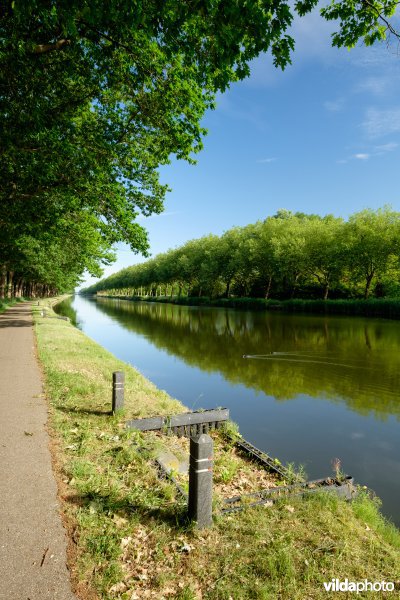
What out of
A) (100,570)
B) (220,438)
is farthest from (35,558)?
(220,438)

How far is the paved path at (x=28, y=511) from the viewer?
3.38 metres

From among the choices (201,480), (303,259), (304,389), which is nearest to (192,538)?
Result: (201,480)

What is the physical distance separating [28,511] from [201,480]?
2.24m

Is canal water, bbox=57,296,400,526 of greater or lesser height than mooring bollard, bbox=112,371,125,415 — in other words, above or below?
below

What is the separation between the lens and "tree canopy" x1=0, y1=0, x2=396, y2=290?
20.5ft

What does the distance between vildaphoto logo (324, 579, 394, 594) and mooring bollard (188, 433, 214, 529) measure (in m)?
1.52

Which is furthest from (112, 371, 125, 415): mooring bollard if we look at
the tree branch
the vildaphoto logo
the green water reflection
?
the tree branch

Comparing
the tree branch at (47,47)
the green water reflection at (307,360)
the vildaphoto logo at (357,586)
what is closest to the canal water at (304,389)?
the green water reflection at (307,360)

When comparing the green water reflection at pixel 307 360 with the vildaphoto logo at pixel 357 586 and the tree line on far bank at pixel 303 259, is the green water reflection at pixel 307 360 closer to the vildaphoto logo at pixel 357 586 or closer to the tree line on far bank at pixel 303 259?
the vildaphoto logo at pixel 357 586

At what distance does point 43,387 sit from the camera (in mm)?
9742

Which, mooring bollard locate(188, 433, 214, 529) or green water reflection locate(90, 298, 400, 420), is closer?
mooring bollard locate(188, 433, 214, 529)

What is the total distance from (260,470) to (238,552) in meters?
2.64

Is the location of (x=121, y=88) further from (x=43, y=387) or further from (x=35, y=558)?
(x=35, y=558)

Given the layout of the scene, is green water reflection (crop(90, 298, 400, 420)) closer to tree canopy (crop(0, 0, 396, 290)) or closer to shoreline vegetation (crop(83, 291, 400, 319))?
tree canopy (crop(0, 0, 396, 290))
